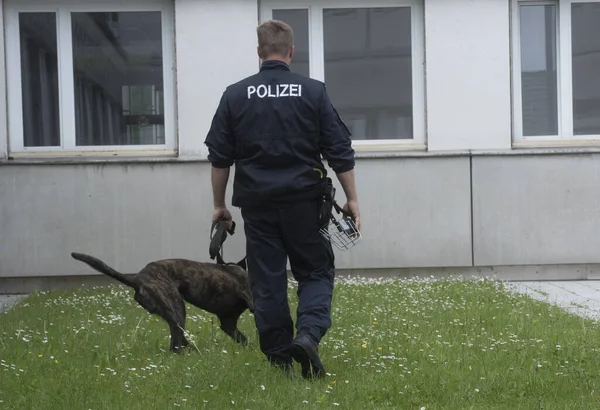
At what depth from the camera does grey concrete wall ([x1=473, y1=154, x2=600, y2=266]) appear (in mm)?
12711

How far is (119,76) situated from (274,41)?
712 cm

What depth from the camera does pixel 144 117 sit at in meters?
13.0

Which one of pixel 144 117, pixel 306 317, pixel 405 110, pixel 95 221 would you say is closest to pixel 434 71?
pixel 405 110

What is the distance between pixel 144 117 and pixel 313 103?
23.7 feet

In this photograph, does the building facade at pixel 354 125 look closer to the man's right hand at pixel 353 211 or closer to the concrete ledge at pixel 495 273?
the concrete ledge at pixel 495 273

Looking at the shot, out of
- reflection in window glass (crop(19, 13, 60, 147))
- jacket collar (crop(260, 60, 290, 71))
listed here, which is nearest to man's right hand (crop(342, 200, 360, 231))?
jacket collar (crop(260, 60, 290, 71))

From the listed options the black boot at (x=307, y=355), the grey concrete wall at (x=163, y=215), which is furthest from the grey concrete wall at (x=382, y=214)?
the black boot at (x=307, y=355)

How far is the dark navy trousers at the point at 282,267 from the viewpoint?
6.18 meters

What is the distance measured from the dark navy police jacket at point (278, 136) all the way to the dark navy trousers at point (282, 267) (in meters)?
0.10

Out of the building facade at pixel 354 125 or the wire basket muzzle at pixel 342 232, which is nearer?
the wire basket muzzle at pixel 342 232

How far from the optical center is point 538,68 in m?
13.2

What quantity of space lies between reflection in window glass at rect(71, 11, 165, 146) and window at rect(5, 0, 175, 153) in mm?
13

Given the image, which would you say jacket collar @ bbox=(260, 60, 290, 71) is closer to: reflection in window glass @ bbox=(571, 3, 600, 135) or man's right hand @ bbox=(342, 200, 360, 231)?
man's right hand @ bbox=(342, 200, 360, 231)

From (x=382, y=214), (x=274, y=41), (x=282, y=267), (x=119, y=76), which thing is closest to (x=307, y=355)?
(x=282, y=267)
